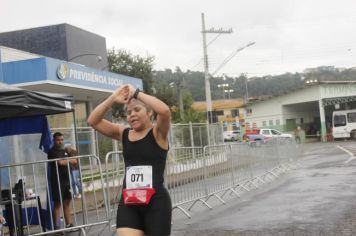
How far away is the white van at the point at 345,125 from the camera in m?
50.4

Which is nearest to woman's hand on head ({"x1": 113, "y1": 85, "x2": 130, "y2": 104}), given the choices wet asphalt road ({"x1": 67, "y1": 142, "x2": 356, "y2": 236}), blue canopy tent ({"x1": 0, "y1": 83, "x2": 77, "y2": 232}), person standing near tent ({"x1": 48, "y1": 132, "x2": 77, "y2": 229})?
blue canopy tent ({"x1": 0, "y1": 83, "x2": 77, "y2": 232})

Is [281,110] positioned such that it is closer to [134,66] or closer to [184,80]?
[184,80]

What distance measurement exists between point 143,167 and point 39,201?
4881 millimetres

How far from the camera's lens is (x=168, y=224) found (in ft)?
14.4

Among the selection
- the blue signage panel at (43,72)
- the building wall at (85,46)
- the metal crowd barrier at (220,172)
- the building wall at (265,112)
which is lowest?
the metal crowd barrier at (220,172)

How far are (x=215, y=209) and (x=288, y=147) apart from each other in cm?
1263

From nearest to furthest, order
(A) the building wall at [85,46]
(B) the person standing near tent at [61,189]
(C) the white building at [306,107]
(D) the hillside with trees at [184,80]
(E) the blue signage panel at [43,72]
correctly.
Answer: (B) the person standing near tent at [61,189] < (E) the blue signage panel at [43,72] < (A) the building wall at [85,46] < (D) the hillside with trees at [184,80] < (C) the white building at [306,107]

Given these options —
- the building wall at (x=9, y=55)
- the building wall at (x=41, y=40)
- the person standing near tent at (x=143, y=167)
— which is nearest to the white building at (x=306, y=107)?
the building wall at (x=41, y=40)

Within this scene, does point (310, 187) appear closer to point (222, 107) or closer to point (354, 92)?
point (354, 92)

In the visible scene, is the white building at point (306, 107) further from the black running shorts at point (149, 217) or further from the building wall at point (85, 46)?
the black running shorts at point (149, 217)

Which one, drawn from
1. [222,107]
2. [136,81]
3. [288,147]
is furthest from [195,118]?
[222,107]

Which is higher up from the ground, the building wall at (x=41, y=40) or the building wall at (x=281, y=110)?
the building wall at (x=41, y=40)

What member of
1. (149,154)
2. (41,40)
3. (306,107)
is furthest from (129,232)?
(306,107)

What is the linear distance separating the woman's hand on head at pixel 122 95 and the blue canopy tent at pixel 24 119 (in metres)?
3.38
